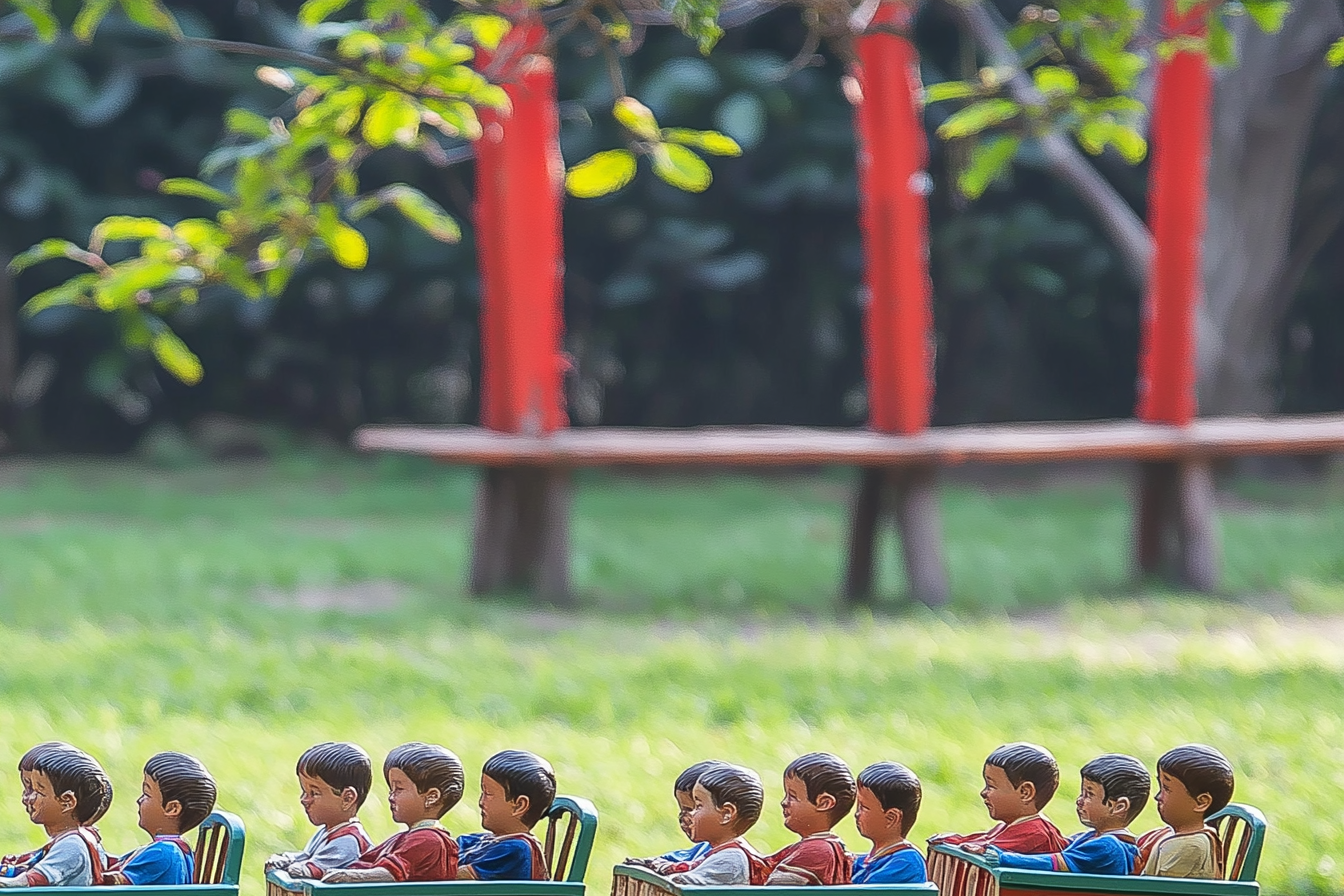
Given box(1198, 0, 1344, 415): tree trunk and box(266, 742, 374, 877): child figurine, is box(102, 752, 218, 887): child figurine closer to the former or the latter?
box(266, 742, 374, 877): child figurine

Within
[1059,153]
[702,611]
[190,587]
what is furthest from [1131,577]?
[190,587]

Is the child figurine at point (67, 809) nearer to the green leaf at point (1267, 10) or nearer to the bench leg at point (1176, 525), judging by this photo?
the green leaf at point (1267, 10)

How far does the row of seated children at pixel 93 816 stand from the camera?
189 cm

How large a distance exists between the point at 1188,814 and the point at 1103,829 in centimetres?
10

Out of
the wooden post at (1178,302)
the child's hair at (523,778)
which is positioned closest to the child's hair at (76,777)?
the child's hair at (523,778)

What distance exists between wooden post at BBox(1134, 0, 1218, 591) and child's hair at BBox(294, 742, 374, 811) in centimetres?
540

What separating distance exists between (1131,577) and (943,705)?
281 centimetres

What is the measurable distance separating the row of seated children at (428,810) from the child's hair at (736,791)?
19cm

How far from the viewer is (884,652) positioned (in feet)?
17.5

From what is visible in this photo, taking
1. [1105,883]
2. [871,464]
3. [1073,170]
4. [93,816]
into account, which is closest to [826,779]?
[1105,883]

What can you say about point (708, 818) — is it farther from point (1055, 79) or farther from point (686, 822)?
point (1055, 79)

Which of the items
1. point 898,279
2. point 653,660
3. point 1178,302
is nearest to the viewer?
point 653,660

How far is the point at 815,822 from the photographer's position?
200 centimetres

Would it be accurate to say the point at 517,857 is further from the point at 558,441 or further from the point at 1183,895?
the point at 558,441
